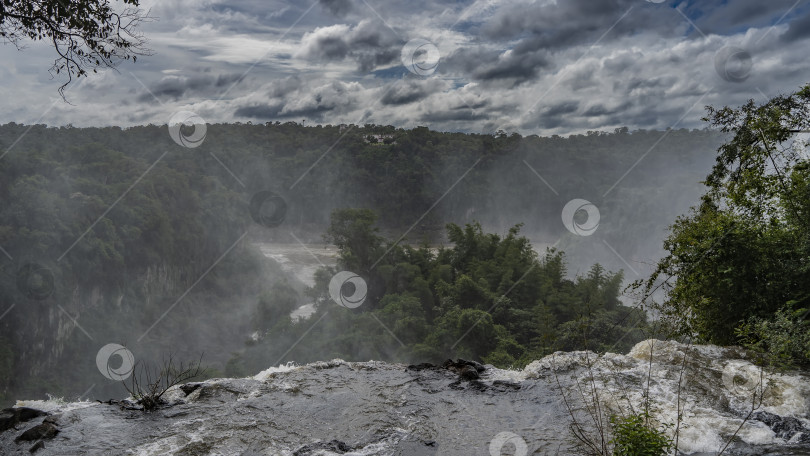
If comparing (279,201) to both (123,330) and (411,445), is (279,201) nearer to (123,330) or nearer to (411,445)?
(123,330)

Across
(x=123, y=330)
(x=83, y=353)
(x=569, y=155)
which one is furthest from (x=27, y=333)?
(x=569, y=155)

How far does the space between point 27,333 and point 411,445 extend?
3855 cm

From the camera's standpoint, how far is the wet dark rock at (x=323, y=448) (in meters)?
7.40

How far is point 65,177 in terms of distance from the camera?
45781 millimetres
